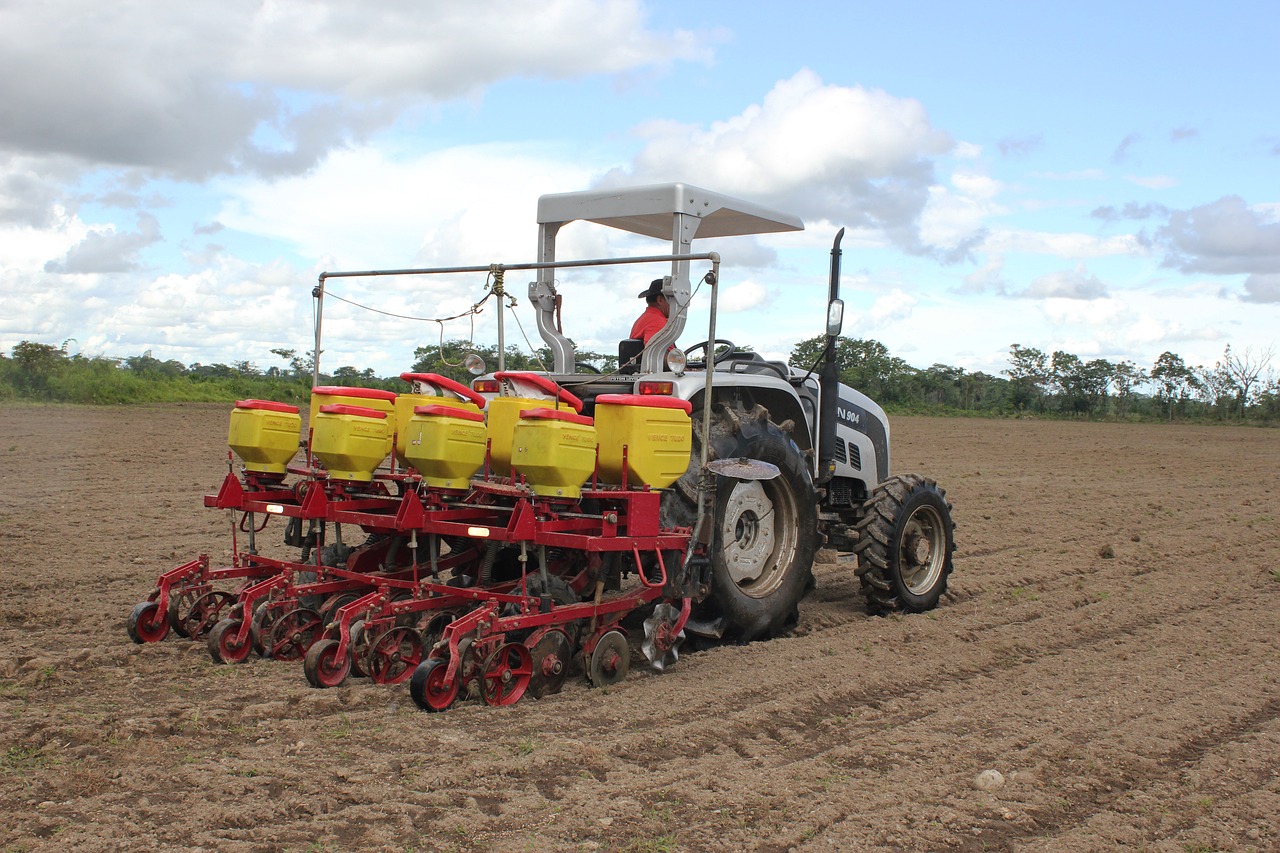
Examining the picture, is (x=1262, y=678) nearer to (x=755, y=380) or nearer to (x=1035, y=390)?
(x=755, y=380)

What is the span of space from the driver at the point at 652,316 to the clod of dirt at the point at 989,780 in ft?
9.90

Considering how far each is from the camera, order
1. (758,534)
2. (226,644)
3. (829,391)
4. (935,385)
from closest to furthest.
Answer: (226,644), (758,534), (829,391), (935,385)

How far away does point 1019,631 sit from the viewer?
666 cm

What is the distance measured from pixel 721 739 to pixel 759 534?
6.44 ft

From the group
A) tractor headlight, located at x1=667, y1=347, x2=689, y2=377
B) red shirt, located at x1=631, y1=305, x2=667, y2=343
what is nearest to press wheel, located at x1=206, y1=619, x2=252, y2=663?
tractor headlight, located at x1=667, y1=347, x2=689, y2=377

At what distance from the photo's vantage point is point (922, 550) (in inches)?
287

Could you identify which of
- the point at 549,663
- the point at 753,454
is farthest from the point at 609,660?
the point at 753,454

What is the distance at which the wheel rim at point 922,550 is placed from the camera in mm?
7220

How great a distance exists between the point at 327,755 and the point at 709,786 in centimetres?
136

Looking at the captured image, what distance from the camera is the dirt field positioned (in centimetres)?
350

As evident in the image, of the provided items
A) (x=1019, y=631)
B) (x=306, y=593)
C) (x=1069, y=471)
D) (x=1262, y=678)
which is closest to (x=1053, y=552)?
(x=1019, y=631)

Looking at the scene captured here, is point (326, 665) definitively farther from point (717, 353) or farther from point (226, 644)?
point (717, 353)

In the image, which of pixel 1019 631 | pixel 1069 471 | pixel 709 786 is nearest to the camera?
pixel 709 786

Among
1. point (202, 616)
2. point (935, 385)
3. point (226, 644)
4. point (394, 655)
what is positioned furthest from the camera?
point (935, 385)
